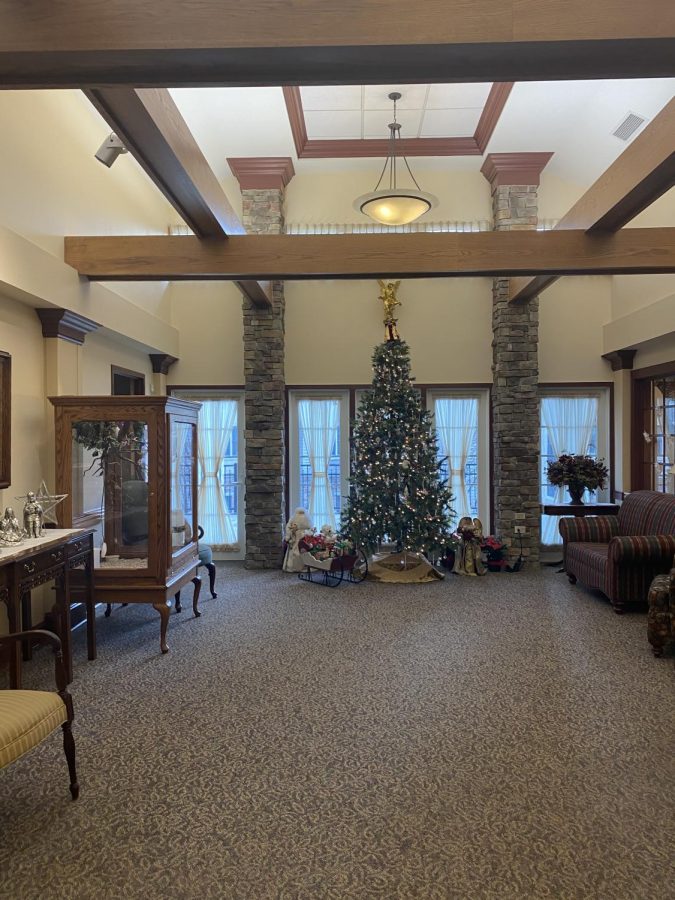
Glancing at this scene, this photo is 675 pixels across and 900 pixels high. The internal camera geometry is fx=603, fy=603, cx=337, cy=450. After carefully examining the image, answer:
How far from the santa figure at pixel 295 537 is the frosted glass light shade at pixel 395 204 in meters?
3.46

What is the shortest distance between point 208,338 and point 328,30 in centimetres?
605

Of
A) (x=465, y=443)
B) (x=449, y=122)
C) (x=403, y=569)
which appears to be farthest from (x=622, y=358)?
(x=403, y=569)

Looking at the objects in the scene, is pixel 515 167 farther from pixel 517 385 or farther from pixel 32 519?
pixel 32 519

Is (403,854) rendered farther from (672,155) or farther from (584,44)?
(672,155)

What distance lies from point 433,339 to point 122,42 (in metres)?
6.05

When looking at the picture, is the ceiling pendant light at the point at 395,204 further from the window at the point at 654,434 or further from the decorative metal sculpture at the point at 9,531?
the window at the point at 654,434

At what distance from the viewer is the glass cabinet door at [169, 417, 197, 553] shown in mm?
4832

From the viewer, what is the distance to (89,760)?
2994 millimetres

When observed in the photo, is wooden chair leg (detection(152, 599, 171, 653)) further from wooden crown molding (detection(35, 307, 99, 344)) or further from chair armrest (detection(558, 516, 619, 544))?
chair armrest (detection(558, 516, 619, 544))

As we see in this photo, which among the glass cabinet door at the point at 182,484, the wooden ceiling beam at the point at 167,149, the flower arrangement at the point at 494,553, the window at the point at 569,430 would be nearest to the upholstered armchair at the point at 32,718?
the glass cabinet door at the point at 182,484

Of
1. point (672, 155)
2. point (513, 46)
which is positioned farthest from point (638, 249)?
point (513, 46)

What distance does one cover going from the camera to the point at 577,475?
7.27 meters

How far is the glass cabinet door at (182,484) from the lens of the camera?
15.9 feet

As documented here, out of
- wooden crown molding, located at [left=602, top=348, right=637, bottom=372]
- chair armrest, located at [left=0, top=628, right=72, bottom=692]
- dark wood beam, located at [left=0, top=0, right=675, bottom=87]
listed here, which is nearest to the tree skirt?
wooden crown molding, located at [left=602, top=348, right=637, bottom=372]
